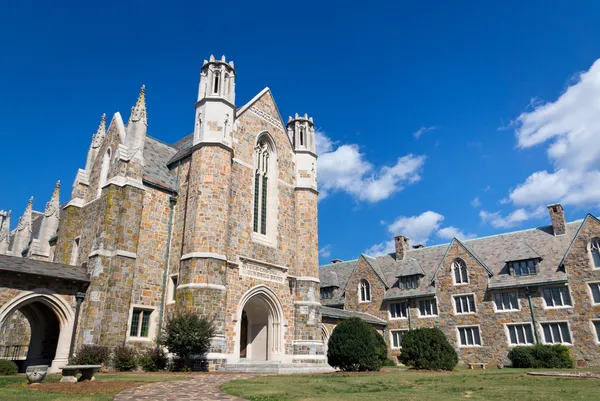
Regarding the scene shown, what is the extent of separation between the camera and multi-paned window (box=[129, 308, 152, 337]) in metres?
19.5

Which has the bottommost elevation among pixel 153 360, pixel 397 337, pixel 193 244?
pixel 153 360

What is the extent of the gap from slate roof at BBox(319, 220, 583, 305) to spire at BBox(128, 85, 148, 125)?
2492cm

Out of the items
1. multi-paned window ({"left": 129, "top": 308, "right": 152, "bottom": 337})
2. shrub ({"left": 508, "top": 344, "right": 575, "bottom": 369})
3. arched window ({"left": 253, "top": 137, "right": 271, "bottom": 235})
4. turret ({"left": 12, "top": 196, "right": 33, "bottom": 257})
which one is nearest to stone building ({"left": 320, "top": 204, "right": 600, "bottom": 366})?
shrub ({"left": 508, "top": 344, "right": 575, "bottom": 369})

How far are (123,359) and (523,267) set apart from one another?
27.8 metres

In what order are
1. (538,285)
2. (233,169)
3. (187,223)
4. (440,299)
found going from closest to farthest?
(187,223)
(233,169)
(538,285)
(440,299)

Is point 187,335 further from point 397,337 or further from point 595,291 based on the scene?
point 595,291

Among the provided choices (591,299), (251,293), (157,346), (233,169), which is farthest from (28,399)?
(591,299)

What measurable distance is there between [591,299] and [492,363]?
787 centimetres

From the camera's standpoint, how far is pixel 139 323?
64.5 ft

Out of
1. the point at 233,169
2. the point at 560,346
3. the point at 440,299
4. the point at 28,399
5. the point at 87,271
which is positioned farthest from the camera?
the point at 440,299

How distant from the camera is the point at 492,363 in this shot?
30562 mm

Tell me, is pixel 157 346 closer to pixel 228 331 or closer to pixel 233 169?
pixel 228 331

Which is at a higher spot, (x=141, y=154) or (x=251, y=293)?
(x=141, y=154)

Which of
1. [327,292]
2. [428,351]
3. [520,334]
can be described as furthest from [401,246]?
[428,351]
